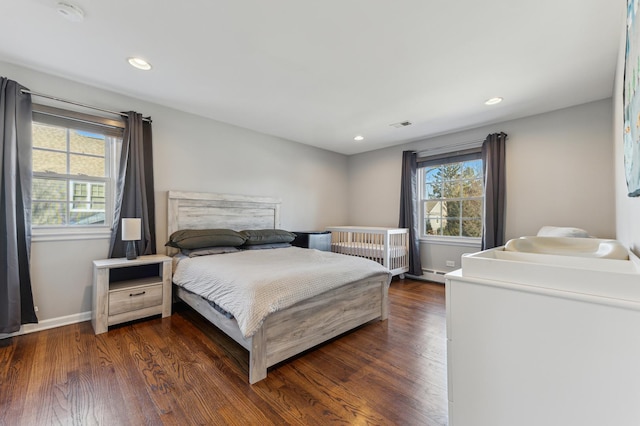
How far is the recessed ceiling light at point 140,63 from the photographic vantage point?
2.28 m

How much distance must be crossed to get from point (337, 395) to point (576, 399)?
3.83 ft

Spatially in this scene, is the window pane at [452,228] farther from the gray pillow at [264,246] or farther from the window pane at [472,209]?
the gray pillow at [264,246]

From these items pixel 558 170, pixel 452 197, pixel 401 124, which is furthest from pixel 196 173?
pixel 558 170

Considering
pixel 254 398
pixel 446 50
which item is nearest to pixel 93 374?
pixel 254 398

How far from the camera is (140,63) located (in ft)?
7.63

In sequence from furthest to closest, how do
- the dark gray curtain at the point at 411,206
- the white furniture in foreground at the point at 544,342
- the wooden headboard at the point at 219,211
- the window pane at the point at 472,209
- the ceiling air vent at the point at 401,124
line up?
the dark gray curtain at the point at 411,206
the window pane at the point at 472,209
the ceiling air vent at the point at 401,124
the wooden headboard at the point at 219,211
the white furniture in foreground at the point at 544,342

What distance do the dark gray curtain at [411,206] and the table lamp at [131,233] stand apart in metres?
3.72

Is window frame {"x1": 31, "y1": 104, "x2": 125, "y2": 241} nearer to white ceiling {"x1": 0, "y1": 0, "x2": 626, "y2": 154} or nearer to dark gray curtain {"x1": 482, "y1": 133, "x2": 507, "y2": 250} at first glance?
white ceiling {"x1": 0, "y1": 0, "x2": 626, "y2": 154}

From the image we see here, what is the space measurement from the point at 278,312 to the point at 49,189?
8.49 feet

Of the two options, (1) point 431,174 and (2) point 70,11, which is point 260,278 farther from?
(1) point 431,174

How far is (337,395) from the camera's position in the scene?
1.65m

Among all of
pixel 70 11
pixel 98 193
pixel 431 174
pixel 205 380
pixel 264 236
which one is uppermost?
pixel 70 11

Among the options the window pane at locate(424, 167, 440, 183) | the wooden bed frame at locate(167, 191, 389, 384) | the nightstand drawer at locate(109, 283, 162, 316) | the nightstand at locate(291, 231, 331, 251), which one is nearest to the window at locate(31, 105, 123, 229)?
the wooden bed frame at locate(167, 191, 389, 384)

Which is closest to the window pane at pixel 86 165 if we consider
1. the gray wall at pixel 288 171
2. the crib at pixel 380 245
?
the gray wall at pixel 288 171
